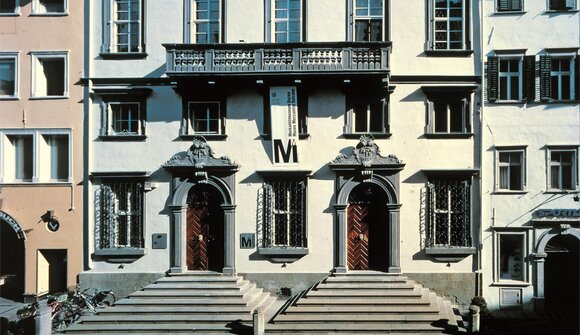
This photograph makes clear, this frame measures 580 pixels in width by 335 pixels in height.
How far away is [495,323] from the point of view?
53.3 ft

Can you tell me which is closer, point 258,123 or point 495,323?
point 495,323

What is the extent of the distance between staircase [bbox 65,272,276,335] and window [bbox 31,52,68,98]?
25.9 ft

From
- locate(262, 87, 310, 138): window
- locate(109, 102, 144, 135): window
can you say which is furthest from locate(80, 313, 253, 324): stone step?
locate(109, 102, 144, 135): window

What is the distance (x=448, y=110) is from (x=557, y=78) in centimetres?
390

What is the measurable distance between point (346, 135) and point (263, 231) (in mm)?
4481

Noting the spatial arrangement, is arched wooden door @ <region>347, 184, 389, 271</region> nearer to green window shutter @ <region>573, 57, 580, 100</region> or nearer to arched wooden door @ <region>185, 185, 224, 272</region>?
arched wooden door @ <region>185, 185, 224, 272</region>

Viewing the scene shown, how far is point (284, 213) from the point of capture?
18.5 meters

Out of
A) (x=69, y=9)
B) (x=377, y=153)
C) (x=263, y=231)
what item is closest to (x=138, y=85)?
(x=69, y=9)

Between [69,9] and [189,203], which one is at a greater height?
[69,9]

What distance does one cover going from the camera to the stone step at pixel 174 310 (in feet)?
52.7

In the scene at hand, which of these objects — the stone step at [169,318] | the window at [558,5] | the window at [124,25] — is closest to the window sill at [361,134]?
the stone step at [169,318]

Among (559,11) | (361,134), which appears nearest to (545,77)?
(559,11)

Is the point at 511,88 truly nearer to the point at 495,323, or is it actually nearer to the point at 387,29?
the point at 387,29

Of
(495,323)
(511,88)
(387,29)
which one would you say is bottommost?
(495,323)
